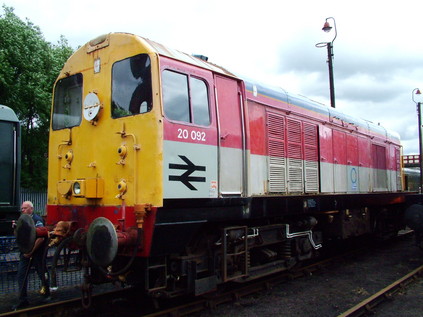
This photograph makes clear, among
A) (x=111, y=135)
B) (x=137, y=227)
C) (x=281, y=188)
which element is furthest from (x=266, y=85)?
(x=137, y=227)

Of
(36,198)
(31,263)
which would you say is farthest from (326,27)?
(36,198)

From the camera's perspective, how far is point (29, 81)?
21469 mm

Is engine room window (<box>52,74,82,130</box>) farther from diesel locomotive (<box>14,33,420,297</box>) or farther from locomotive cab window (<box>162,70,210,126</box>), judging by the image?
locomotive cab window (<box>162,70,210,126</box>)

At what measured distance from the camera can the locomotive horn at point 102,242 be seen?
447 cm

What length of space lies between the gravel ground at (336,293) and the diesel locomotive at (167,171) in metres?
0.49

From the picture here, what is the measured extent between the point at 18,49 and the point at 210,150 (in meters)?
19.3

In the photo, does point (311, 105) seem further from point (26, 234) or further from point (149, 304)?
point (26, 234)

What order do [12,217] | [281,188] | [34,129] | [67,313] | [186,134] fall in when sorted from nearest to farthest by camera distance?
[186,134]
[67,313]
[281,188]
[12,217]
[34,129]

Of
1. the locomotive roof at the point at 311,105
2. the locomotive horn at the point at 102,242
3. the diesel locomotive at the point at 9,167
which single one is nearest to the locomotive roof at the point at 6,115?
the diesel locomotive at the point at 9,167

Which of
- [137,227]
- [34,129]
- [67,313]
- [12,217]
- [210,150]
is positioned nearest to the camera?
[137,227]

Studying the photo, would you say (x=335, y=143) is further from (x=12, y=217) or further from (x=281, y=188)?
(x=12, y=217)

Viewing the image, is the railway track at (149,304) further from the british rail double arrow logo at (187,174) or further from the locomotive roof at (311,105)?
the locomotive roof at (311,105)

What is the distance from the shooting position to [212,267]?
18.9 ft

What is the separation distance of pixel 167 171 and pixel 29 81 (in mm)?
19317
